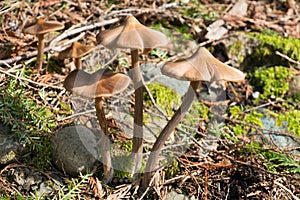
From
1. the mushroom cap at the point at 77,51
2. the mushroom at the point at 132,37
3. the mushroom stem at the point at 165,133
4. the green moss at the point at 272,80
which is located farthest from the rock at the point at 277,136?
the mushroom cap at the point at 77,51

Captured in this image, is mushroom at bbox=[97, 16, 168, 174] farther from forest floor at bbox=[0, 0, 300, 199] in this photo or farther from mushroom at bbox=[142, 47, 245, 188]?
forest floor at bbox=[0, 0, 300, 199]

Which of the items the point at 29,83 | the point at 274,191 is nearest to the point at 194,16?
the point at 29,83

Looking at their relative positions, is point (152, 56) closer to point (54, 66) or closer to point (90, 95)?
point (54, 66)

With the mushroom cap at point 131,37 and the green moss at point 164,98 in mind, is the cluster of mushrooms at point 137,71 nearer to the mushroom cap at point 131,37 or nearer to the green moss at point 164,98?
the mushroom cap at point 131,37

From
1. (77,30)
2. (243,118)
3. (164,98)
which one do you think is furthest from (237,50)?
(77,30)

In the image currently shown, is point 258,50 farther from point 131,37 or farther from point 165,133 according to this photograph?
point 131,37

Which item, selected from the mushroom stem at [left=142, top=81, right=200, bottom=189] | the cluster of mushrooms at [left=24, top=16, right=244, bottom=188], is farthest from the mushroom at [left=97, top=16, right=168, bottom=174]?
the mushroom stem at [left=142, top=81, right=200, bottom=189]
